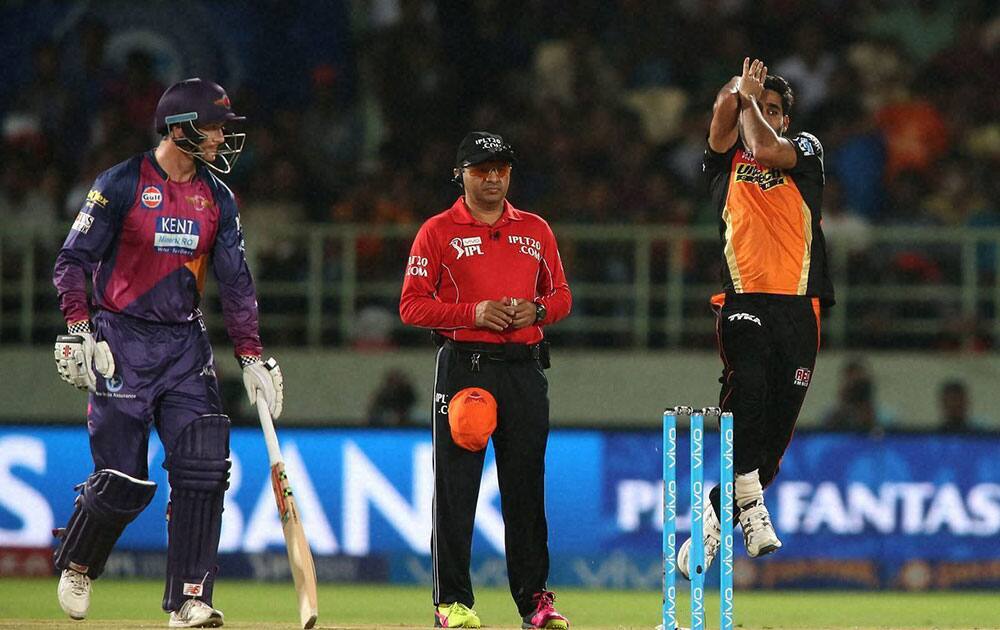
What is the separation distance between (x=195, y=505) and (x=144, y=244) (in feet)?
3.81

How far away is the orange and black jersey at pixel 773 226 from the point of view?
7941 millimetres

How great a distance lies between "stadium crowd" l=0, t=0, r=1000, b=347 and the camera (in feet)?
49.5

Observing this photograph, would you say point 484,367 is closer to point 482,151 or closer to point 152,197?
point 482,151

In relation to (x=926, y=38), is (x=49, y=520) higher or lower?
lower

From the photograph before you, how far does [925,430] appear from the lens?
503 inches

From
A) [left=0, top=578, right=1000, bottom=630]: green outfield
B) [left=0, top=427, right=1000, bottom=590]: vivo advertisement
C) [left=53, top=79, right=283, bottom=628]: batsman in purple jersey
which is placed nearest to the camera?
[left=53, top=79, right=283, bottom=628]: batsman in purple jersey

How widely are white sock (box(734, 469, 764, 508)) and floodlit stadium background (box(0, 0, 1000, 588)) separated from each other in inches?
188

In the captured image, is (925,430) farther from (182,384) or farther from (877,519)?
(182,384)

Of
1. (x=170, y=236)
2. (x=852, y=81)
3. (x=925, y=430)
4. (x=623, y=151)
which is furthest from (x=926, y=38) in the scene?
(x=170, y=236)

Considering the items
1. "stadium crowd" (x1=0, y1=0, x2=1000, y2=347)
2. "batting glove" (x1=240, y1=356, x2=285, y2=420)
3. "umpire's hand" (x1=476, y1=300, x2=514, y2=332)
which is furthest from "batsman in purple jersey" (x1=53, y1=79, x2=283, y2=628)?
"stadium crowd" (x1=0, y1=0, x2=1000, y2=347)

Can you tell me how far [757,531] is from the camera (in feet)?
25.3

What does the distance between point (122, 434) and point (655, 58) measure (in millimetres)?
9271

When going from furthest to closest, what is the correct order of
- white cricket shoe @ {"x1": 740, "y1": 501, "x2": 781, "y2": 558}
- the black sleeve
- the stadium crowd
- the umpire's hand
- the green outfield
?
the stadium crowd
the green outfield
the black sleeve
the umpire's hand
white cricket shoe @ {"x1": 740, "y1": 501, "x2": 781, "y2": 558}

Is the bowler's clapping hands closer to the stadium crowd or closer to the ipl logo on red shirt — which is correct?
the ipl logo on red shirt
